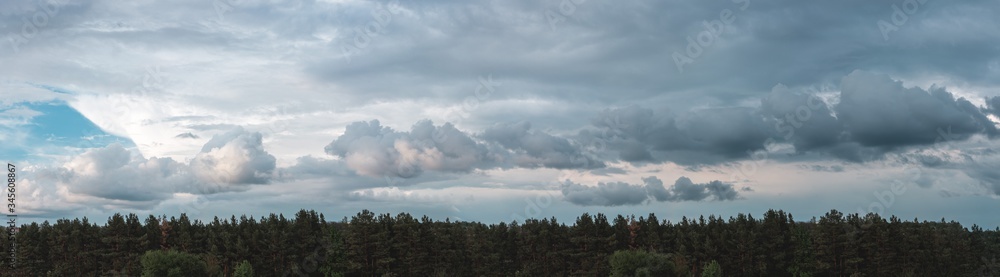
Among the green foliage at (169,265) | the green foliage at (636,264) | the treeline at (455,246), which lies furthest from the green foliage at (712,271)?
the green foliage at (169,265)

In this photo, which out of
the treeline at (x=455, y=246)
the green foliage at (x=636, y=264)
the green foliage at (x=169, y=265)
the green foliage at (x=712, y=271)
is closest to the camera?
the green foliage at (x=636, y=264)

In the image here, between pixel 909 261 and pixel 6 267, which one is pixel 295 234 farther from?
pixel 909 261

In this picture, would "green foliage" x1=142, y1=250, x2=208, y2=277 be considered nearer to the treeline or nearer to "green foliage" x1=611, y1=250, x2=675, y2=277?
the treeline

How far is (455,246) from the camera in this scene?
13500 cm

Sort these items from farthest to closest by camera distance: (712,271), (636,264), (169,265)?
(712,271) → (169,265) → (636,264)

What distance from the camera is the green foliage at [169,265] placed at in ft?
311

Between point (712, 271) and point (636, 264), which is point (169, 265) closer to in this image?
point (636, 264)

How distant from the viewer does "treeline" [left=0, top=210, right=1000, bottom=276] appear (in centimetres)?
12062

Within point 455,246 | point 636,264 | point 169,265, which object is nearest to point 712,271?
point 636,264

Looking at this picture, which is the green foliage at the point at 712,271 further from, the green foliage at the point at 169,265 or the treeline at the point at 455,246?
the green foliage at the point at 169,265

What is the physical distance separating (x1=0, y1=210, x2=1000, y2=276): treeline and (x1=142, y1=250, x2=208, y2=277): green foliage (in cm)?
1391

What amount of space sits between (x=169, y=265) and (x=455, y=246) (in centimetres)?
5235

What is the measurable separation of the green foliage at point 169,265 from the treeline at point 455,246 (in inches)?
548

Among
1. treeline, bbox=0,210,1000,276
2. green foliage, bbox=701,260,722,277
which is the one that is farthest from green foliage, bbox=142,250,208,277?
green foliage, bbox=701,260,722,277
